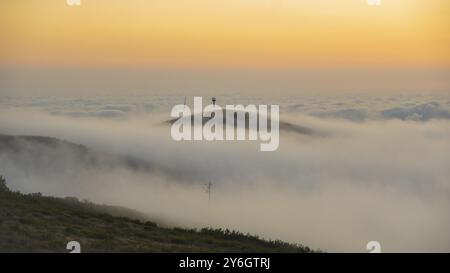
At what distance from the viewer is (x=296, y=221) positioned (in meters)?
18.8

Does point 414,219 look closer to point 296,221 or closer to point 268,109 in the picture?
point 296,221

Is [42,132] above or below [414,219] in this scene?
above

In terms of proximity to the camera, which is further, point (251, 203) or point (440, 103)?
point (251, 203)

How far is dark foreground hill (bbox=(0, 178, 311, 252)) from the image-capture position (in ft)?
37.9

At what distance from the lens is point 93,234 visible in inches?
497

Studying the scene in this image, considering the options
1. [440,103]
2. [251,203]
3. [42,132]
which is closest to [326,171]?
[251,203]

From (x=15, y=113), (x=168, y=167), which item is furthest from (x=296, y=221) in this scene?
(x=15, y=113)

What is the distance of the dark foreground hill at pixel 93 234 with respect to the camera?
11.5 meters

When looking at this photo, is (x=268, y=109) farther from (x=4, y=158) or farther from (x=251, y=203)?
(x=4, y=158)

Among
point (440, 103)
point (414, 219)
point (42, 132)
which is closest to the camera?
point (440, 103)

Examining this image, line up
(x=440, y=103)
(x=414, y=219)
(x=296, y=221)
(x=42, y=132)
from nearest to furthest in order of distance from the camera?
(x=440, y=103) < (x=414, y=219) < (x=296, y=221) < (x=42, y=132)

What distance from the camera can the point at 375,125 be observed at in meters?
19.1

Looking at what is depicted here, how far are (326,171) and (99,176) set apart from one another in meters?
8.54

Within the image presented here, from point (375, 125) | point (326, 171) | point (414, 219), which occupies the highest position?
point (375, 125)
